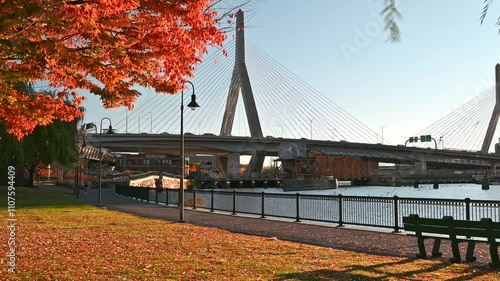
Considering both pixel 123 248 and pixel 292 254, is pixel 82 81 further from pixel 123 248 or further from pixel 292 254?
pixel 292 254

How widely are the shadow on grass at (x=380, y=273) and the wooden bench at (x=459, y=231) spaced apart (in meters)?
0.44

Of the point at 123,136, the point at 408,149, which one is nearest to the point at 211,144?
the point at 123,136

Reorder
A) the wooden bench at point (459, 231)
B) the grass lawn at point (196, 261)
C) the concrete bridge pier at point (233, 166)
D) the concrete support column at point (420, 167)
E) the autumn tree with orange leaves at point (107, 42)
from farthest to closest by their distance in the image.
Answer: the concrete support column at point (420, 167) < the concrete bridge pier at point (233, 166) < the wooden bench at point (459, 231) < the grass lawn at point (196, 261) < the autumn tree with orange leaves at point (107, 42)

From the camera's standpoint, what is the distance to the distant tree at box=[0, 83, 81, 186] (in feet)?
129

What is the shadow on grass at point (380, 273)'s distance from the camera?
8281 mm

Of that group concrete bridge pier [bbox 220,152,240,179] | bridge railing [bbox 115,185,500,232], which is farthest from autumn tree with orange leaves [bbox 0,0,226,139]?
concrete bridge pier [bbox 220,152,240,179]

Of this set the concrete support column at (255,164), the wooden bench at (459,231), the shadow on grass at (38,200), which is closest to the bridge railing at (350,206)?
the wooden bench at (459,231)

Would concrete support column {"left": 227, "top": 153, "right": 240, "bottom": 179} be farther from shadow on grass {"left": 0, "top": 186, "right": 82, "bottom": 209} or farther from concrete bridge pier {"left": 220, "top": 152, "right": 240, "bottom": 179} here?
shadow on grass {"left": 0, "top": 186, "right": 82, "bottom": 209}

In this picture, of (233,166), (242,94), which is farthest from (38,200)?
(233,166)

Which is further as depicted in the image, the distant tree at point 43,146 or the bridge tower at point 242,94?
the bridge tower at point 242,94

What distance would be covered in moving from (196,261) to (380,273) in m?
3.45

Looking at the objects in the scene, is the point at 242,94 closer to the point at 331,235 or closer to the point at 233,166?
the point at 233,166

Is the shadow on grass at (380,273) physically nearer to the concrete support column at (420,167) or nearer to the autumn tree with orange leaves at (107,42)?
the autumn tree with orange leaves at (107,42)

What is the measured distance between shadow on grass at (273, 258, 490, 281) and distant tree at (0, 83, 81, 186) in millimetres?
35089
